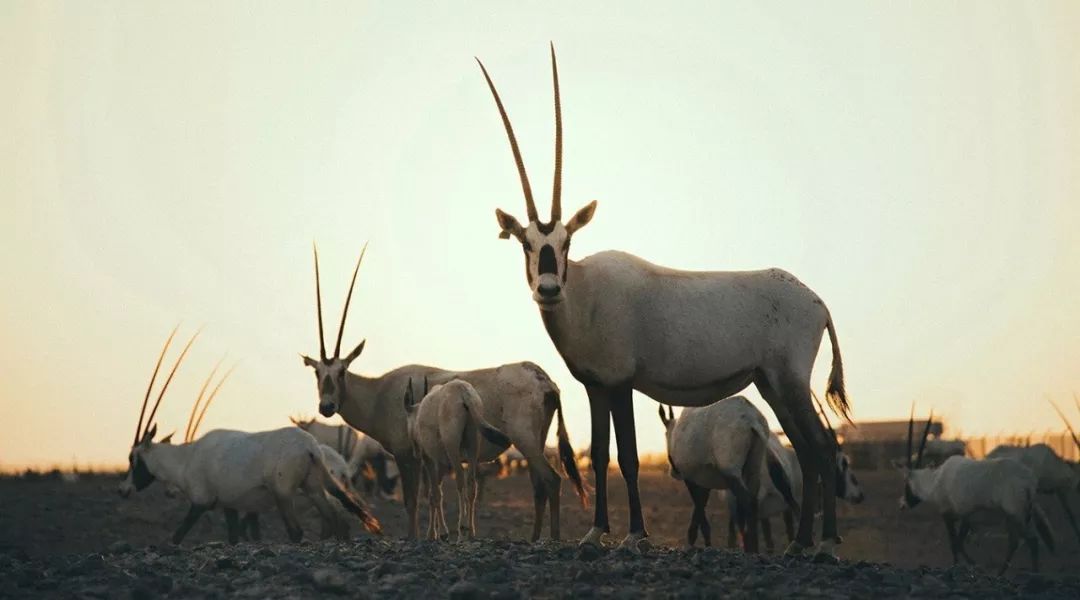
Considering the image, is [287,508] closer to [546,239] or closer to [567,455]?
[567,455]

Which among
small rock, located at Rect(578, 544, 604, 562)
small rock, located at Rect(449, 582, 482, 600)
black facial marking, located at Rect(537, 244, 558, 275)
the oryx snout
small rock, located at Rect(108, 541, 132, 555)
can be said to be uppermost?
black facial marking, located at Rect(537, 244, 558, 275)

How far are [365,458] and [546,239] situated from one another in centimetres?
3213

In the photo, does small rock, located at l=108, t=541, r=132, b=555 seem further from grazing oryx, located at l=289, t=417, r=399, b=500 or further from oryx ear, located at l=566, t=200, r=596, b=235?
grazing oryx, located at l=289, t=417, r=399, b=500

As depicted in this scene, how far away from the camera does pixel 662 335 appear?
13805 millimetres

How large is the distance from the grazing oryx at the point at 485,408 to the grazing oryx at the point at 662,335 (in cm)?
445

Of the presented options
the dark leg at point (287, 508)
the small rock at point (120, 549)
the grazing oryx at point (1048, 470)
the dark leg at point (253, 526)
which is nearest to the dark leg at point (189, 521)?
the dark leg at point (287, 508)

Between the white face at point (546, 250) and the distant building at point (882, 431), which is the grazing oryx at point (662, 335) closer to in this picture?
the white face at point (546, 250)

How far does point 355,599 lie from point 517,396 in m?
9.83

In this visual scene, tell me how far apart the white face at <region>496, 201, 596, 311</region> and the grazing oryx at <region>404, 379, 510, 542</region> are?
4.65m

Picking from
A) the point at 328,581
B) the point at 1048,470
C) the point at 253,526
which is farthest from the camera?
the point at 1048,470

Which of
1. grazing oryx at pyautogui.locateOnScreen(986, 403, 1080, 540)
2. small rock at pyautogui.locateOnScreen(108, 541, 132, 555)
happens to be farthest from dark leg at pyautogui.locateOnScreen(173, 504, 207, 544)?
grazing oryx at pyautogui.locateOnScreen(986, 403, 1080, 540)

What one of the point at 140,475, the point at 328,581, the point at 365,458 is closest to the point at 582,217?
the point at 328,581

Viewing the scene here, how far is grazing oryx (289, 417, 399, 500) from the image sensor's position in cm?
4303

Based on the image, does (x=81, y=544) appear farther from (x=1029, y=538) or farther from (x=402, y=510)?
(x=1029, y=538)
